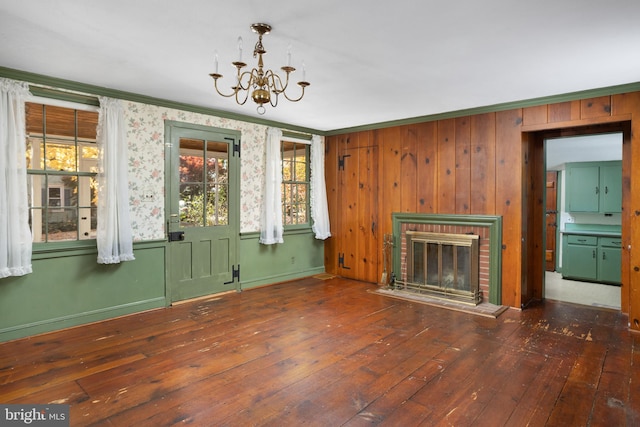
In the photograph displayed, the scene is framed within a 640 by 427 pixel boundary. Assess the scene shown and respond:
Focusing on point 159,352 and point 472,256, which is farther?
point 472,256

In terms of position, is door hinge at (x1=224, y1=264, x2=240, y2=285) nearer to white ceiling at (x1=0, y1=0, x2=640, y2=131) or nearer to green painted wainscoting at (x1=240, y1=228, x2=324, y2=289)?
green painted wainscoting at (x1=240, y1=228, x2=324, y2=289)

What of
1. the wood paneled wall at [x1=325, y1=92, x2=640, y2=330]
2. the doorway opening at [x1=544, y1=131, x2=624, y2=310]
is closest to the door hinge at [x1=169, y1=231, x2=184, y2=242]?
the wood paneled wall at [x1=325, y1=92, x2=640, y2=330]

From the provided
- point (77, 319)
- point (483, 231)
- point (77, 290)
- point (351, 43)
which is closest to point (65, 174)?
point (77, 290)

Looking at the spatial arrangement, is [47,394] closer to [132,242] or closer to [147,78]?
[132,242]

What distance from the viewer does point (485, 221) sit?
453cm

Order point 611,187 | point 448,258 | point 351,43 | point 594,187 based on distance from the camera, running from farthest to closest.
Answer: point 594,187
point 611,187
point 448,258
point 351,43

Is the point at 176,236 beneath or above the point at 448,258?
above

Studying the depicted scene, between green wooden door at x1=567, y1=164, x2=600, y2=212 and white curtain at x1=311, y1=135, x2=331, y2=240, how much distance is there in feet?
14.4

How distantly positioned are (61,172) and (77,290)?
3.84ft

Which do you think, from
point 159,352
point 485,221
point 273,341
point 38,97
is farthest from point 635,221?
point 38,97

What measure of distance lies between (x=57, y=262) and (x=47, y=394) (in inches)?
61.0

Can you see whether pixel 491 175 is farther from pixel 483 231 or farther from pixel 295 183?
pixel 295 183

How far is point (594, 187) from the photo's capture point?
6340 mm

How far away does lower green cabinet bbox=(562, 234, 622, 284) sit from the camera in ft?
18.7
